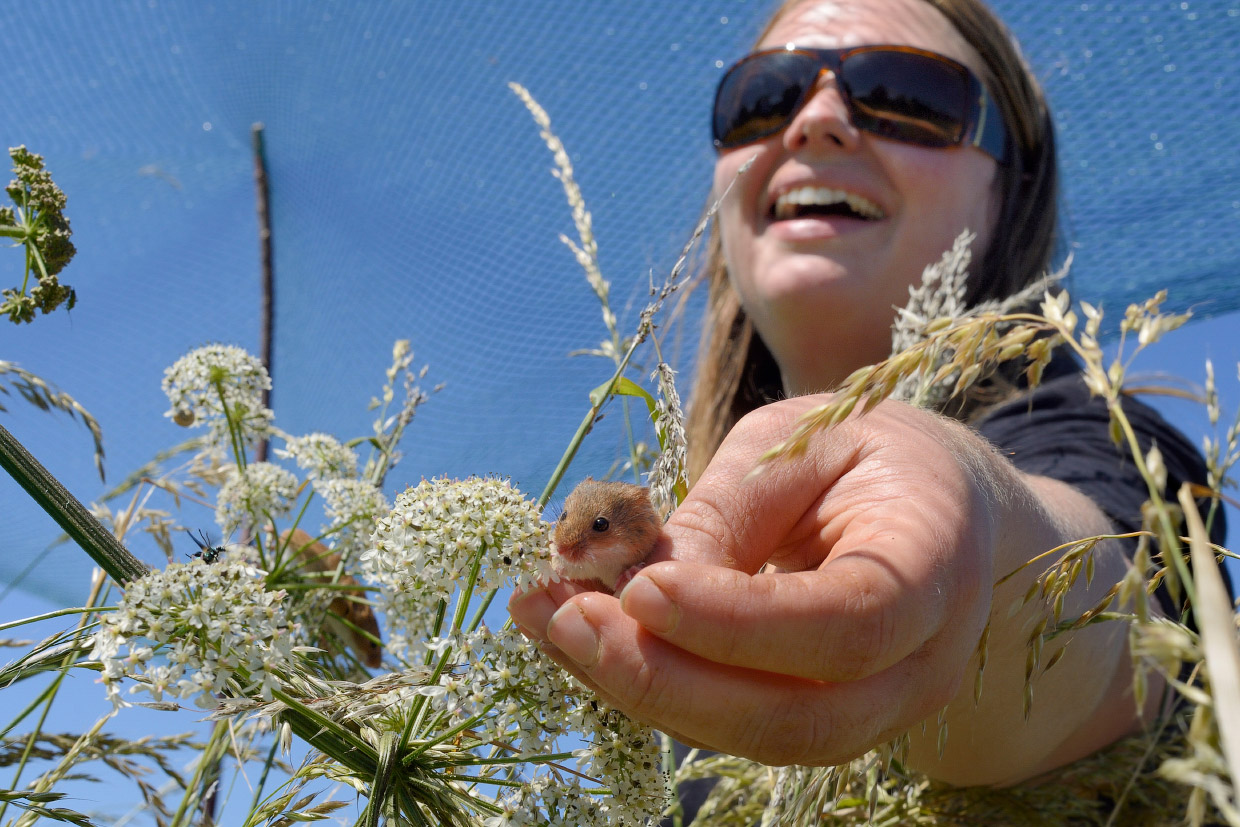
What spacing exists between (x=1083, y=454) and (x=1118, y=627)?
1.29 feet

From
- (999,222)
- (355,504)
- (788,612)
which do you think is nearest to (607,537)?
(788,612)

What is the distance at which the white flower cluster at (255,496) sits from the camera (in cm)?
125

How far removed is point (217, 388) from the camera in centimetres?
127

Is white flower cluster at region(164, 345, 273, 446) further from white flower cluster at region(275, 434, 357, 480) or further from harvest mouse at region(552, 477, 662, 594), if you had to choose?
harvest mouse at region(552, 477, 662, 594)

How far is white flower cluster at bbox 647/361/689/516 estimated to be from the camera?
2.64 ft

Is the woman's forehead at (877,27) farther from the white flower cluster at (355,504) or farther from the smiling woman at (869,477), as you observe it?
the white flower cluster at (355,504)

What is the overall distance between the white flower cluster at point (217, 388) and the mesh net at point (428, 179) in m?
1.61

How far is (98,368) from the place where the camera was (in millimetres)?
3373

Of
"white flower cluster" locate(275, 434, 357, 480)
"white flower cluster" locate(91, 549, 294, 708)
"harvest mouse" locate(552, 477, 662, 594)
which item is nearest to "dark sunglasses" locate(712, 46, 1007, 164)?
"white flower cluster" locate(275, 434, 357, 480)

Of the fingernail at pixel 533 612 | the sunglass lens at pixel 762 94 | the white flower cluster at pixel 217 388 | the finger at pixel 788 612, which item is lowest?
the finger at pixel 788 612

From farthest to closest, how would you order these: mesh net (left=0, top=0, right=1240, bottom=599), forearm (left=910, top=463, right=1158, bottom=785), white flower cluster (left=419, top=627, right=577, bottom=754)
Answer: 1. mesh net (left=0, top=0, right=1240, bottom=599)
2. forearm (left=910, top=463, right=1158, bottom=785)
3. white flower cluster (left=419, top=627, right=577, bottom=754)

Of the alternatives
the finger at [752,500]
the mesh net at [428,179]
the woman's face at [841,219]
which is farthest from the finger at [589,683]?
the mesh net at [428,179]

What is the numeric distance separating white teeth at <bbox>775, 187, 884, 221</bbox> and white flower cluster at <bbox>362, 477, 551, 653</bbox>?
1550 mm

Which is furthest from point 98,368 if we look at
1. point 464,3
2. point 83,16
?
point 464,3
